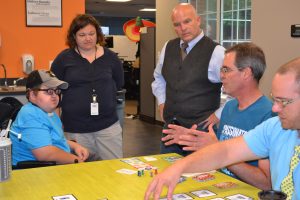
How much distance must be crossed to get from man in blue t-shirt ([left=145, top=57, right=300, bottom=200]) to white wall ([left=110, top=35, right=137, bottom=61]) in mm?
12132

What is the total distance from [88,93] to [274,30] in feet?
8.06

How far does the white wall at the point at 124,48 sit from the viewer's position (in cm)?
1388

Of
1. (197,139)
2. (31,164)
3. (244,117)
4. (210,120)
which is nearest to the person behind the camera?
(197,139)

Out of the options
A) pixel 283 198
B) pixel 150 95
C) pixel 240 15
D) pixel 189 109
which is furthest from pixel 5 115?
pixel 150 95

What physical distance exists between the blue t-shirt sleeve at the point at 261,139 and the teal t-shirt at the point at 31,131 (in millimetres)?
1274

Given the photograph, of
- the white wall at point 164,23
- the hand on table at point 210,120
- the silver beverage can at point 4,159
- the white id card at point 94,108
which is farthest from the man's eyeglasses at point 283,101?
the white wall at point 164,23

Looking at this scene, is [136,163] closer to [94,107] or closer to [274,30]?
[94,107]

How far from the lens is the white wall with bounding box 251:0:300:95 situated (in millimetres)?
4398

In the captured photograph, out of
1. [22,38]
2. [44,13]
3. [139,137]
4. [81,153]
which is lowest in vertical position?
[139,137]

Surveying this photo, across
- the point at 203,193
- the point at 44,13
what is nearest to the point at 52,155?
the point at 203,193

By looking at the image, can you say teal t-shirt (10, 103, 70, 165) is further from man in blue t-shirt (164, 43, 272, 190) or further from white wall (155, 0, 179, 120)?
white wall (155, 0, 179, 120)

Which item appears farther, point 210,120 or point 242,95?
point 210,120

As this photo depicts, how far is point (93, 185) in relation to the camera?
1940 millimetres

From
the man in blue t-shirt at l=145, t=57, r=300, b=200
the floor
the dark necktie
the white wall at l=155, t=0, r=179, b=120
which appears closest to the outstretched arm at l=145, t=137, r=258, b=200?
the man in blue t-shirt at l=145, t=57, r=300, b=200
